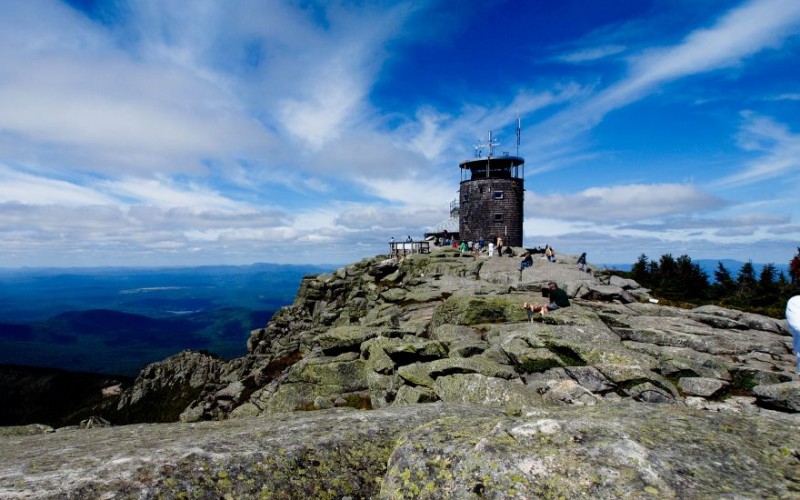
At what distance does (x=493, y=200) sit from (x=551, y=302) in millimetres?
50258

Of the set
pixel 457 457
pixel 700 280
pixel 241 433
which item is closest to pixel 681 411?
pixel 457 457

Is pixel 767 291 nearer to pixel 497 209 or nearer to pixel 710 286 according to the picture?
pixel 710 286

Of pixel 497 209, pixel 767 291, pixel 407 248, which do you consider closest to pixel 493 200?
pixel 497 209

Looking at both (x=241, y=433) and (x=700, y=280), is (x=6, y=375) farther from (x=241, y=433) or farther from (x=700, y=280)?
(x=700, y=280)

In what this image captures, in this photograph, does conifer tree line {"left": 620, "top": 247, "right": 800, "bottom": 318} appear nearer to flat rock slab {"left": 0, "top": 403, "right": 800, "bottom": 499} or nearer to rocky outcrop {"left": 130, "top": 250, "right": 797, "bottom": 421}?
rocky outcrop {"left": 130, "top": 250, "right": 797, "bottom": 421}

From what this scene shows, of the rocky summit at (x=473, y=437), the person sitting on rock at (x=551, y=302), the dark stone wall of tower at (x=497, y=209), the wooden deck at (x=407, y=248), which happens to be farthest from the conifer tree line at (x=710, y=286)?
the rocky summit at (x=473, y=437)

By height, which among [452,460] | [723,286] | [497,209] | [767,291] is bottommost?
[767,291]

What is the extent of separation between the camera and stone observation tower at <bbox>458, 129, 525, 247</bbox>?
70688 mm

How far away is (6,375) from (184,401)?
102 meters

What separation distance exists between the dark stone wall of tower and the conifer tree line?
21204 millimetres

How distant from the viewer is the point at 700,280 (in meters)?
72.5

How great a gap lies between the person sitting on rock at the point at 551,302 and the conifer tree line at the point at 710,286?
46.4 meters

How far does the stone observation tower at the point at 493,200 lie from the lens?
2783 inches

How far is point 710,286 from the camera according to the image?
74.6 m
